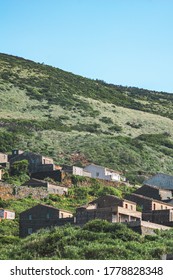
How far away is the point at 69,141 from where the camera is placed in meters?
142

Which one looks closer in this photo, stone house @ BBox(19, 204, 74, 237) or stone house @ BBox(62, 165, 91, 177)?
stone house @ BBox(19, 204, 74, 237)

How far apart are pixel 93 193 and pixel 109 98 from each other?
9386cm

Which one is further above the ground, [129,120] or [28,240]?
[129,120]

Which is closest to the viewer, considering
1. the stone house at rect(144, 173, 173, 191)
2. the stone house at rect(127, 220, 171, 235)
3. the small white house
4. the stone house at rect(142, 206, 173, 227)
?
the stone house at rect(127, 220, 171, 235)

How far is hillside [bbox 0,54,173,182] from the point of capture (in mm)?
135625

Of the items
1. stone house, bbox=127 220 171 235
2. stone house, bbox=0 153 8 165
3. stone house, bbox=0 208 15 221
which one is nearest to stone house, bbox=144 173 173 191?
stone house, bbox=0 153 8 165

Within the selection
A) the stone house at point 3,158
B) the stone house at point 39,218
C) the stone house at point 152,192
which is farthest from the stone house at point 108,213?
the stone house at point 3,158

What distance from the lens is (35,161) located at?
371 ft

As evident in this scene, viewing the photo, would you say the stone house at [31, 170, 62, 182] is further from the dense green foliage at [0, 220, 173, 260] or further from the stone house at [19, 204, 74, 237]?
the dense green foliage at [0, 220, 173, 260]

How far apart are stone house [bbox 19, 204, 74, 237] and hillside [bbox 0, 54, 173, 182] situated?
146 feet

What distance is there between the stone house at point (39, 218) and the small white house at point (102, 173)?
32477mm

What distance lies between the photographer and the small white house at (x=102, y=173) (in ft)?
378
